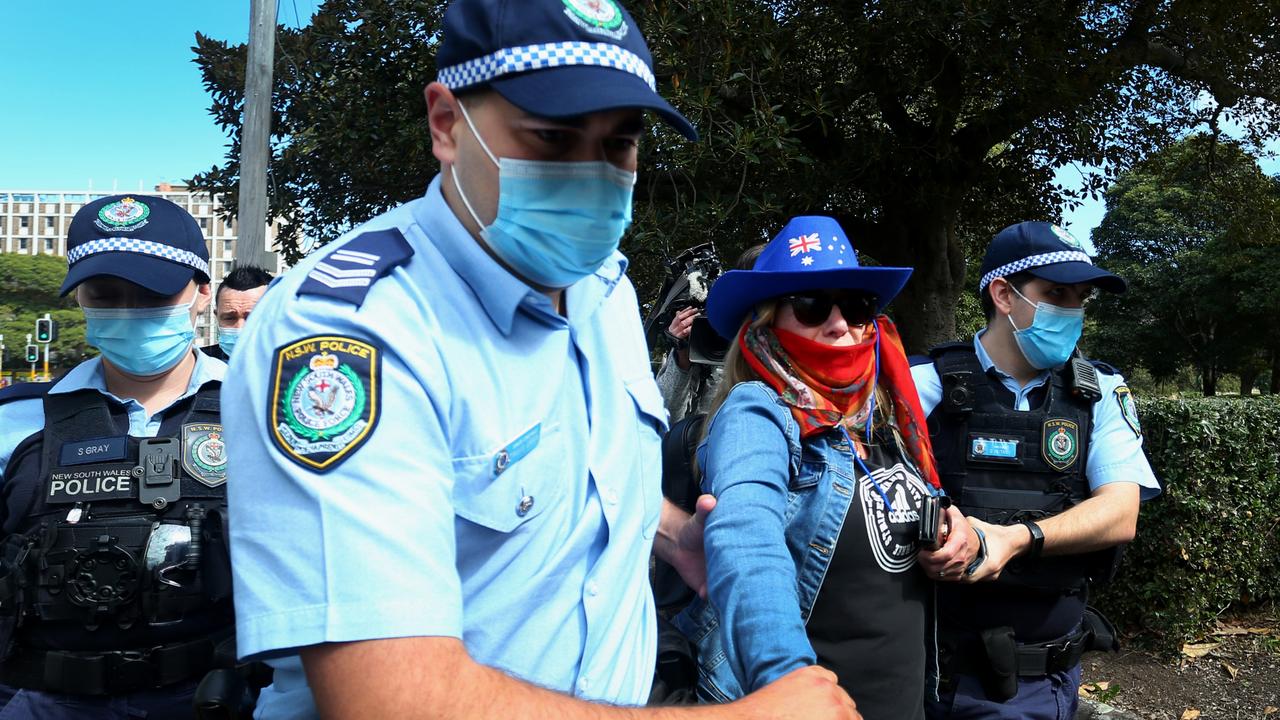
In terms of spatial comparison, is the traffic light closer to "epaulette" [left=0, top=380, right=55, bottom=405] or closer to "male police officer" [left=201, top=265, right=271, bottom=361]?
"male police officer" [left=201, top=265, right=271, bottom=361]

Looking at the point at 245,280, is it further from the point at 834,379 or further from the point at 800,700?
the point at 800,700

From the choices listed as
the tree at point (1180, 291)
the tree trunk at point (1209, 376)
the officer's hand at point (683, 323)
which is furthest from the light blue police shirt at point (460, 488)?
the tree trunk at point (1209, 376)

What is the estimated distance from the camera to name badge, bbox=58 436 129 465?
9.18 feet

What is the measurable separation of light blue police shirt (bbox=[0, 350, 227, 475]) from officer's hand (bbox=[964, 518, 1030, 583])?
2.36 meters

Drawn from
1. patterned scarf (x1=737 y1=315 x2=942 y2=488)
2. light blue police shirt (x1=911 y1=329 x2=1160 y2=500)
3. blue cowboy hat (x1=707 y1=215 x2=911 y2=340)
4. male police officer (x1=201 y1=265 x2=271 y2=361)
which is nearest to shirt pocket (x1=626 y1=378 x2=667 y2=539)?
patterned scarf (x1=737 y1=315 x2=942 y2=488)

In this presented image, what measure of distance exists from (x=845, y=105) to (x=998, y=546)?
835cm

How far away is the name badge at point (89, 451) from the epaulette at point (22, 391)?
0.74ft

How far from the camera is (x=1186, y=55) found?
1116 cm

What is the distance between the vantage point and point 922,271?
12.6 metres

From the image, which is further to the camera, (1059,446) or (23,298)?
(23,298)

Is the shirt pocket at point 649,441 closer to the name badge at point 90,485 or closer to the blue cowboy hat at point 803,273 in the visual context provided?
the blue cowboy hat at point 803,273

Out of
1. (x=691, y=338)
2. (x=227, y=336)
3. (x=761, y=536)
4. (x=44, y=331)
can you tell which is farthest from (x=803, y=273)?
(x=44, y=331)

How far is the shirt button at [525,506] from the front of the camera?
48.0 inches

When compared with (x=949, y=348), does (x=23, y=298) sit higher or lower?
higher
